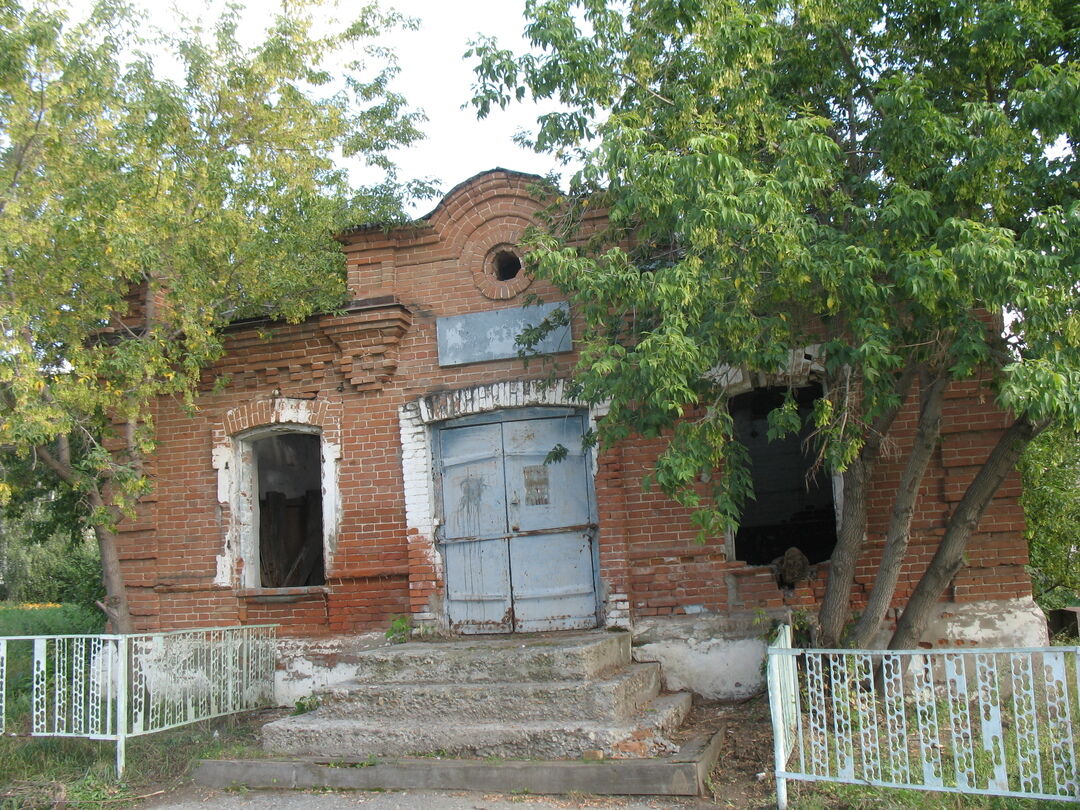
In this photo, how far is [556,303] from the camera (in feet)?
28.1

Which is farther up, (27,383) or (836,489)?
(27,383)

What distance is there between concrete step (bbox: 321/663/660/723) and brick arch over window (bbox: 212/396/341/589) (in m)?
2.26

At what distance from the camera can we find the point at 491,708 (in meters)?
6.45

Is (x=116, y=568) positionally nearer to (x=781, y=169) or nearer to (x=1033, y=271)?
(x=781, y=169)

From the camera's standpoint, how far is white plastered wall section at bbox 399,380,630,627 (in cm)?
850

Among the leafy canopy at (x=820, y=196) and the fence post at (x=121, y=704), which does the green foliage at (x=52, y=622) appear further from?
the leafy canopy at (x=820, y=196)

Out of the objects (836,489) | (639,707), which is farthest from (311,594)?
(836,489)

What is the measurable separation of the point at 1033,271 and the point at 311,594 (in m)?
6.78

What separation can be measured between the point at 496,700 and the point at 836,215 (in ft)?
13.9

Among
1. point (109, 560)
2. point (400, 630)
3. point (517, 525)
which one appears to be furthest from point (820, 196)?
point (109, 560)

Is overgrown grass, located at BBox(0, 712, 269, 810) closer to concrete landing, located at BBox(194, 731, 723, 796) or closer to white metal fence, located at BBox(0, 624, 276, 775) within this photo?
white metal fence, located at BBox(0, 624, 276, 775)

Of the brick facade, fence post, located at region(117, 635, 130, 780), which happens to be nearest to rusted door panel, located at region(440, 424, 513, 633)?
the brick facade

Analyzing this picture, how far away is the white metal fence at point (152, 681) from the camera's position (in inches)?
277

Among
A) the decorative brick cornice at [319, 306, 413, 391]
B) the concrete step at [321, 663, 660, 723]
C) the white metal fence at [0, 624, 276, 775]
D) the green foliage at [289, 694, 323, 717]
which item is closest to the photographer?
the concrete step at [321, 663, 660, 723]
